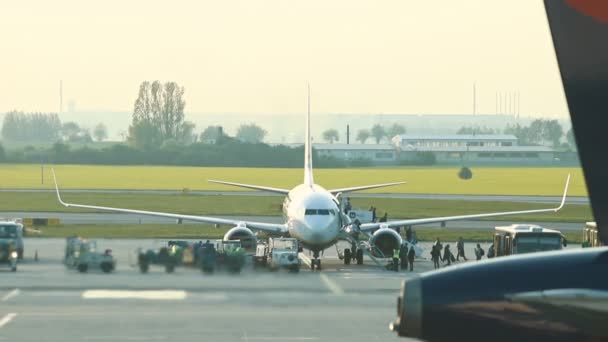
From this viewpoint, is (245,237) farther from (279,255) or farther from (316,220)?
(279,255)

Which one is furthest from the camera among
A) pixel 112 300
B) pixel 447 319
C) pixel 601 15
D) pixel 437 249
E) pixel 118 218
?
pixel 118 218

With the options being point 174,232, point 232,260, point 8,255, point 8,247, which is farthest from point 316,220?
point 174,232

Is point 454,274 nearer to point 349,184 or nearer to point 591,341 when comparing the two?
point 591,341

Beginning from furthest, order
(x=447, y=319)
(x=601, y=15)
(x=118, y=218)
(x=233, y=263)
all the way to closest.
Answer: (x=118, y=218) → (x=233, y=263) → (x=447, y=319) → (x=601, y=15)

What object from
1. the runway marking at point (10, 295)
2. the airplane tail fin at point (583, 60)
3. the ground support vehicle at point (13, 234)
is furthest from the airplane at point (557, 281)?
the ground support vehicle at point (13, 234)

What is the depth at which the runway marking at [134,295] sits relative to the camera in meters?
50.2

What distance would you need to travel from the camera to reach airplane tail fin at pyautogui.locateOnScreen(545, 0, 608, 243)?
9.98 meters

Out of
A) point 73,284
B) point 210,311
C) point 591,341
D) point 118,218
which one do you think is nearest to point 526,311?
point 591,341

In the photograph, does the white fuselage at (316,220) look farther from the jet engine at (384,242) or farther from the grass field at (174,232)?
the grass field at (174,232)

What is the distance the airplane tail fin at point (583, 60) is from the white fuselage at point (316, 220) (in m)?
53.5

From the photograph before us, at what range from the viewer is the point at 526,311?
34.6ft

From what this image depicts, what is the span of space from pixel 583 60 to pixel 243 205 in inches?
5095

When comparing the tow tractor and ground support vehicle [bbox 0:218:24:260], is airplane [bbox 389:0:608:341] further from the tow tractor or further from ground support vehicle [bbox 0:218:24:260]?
ground support vehicle [bbox 0:218:24:260]

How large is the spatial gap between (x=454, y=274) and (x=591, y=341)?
128 centimetres
